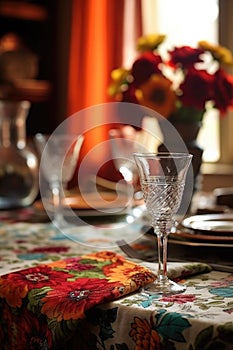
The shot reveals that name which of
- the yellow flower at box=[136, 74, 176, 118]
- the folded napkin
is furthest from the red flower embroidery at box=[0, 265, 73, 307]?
the yellow flower at box=[136, 74, 176, 118]

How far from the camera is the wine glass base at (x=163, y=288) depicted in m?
0.89

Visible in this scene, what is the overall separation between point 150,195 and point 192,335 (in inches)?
9.2

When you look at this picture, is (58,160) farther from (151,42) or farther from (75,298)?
(75,298)

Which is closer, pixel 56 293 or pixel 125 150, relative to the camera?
pixel 56 293

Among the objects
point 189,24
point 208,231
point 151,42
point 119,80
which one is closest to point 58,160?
point 119,80

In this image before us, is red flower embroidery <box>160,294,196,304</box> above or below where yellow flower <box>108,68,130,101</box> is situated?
below

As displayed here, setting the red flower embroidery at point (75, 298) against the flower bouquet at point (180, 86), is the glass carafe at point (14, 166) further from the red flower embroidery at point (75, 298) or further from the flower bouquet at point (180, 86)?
the red flower embroidery at point (75, 298)

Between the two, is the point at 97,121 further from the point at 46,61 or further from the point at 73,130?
the point at 46,61

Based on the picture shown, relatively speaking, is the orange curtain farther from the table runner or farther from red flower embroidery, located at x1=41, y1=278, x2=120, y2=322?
red flower embroidery, located at x1=41, y1=278, x2=120, y2=322

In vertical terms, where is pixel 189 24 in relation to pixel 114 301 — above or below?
above

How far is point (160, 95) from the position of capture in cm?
161

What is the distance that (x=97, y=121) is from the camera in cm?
337

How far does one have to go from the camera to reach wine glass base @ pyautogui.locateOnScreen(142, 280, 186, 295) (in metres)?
0.89

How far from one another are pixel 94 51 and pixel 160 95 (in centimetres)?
177
